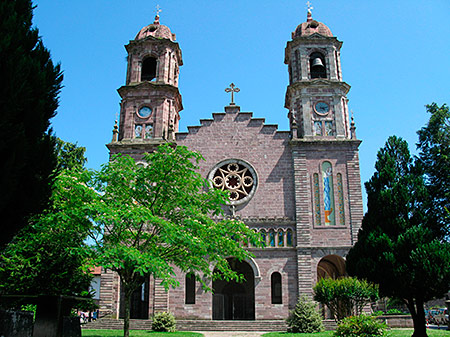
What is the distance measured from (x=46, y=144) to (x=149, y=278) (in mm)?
20364

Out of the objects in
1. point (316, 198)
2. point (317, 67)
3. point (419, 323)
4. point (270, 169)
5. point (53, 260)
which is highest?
point (317, 67)

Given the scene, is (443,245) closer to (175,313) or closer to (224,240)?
(224,240)

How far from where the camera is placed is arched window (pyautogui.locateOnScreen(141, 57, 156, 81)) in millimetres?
33844

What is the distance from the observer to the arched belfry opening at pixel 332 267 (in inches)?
1103

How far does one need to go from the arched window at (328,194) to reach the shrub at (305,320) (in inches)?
243

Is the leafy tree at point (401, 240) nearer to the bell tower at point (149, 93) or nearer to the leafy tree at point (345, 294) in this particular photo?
the leafy tree at point (345, 294)

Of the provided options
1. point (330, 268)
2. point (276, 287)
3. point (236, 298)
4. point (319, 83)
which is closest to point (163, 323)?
point (236, 298)

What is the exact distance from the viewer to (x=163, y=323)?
24.5 meters

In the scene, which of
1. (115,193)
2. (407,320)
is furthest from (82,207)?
(407,320)

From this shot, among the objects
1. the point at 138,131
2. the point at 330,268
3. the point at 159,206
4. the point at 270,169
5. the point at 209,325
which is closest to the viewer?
the point at 159,206

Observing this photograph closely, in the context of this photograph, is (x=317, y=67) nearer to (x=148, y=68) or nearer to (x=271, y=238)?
(x=148, y=68)

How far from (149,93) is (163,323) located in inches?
639

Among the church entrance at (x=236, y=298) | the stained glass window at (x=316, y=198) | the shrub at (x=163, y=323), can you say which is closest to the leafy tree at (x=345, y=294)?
the stained glass window at (x=316, y=198)

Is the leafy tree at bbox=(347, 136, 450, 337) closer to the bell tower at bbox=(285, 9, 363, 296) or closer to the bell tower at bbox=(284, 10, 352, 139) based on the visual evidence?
the bell tower at bbox=(285, 9, 363, 296)
